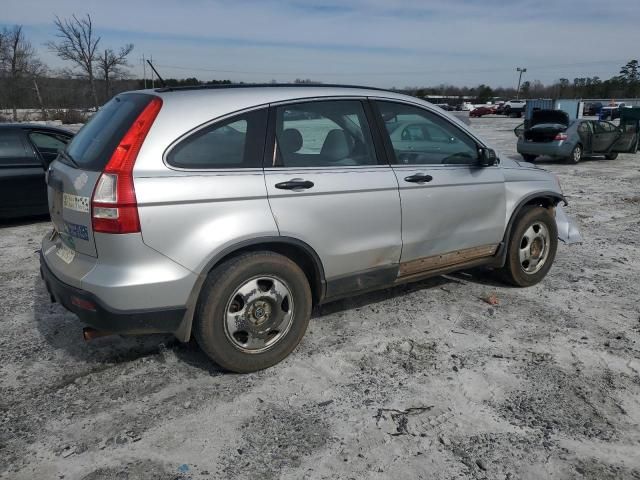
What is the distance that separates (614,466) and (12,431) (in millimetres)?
3116

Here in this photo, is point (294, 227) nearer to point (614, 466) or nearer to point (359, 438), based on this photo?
point (359, 438)

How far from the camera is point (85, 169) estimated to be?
9.69ft

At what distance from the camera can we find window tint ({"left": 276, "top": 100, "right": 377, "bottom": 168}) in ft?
11.0

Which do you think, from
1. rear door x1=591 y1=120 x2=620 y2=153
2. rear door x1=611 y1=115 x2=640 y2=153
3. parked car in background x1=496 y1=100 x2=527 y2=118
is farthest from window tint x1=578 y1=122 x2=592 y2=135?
parked car in background x1=496 y1=100 x2=527 y2=118

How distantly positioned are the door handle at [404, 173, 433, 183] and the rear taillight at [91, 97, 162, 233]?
191cm

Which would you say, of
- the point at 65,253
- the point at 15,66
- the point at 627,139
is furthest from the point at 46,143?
the point at 15,66

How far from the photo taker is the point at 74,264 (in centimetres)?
305

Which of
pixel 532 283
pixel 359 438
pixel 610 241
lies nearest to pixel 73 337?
pixel 359 438

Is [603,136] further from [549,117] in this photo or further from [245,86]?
[245,86]

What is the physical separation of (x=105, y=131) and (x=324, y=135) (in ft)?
4.67

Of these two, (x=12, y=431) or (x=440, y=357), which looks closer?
(x=12, y=431)

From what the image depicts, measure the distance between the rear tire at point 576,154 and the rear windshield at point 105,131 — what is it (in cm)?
1482

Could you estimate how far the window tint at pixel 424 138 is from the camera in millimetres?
3885

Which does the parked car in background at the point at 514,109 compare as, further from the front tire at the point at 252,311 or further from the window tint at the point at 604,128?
the front tire at the point at 252,311
